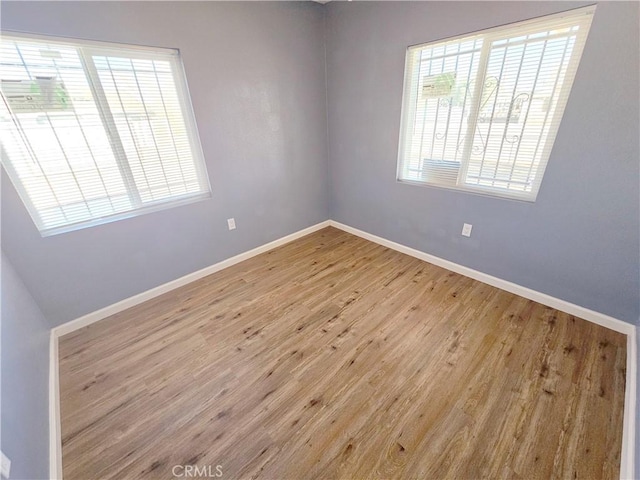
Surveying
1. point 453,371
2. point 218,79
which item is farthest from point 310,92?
point 453,371

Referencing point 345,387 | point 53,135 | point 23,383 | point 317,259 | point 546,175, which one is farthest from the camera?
point 317,259

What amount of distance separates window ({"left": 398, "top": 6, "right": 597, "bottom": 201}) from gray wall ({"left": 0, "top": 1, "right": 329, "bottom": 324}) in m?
1.17

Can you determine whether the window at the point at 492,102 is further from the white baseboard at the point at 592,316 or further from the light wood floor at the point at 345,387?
the light wood floor at the point at 345,387

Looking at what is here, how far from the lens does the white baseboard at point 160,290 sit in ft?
6.57

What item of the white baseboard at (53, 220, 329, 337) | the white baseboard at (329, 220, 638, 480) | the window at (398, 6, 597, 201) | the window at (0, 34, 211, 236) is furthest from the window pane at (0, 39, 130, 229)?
the white baseboard at (329, 220, 638, 480)

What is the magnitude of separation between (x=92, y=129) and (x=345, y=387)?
243 centimetres

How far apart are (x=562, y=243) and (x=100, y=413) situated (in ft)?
10.4

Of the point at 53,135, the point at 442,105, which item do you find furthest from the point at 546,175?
the point at 53,135

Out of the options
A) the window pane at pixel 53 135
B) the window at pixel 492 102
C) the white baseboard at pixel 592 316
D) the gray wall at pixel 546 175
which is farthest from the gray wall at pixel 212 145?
the white baseboard at pixel 592 316

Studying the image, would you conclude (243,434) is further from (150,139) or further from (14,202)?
(150,139)

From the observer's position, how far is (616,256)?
5.57ft

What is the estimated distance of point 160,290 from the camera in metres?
2.37

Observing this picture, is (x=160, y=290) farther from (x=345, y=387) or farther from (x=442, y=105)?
(x=442, y=105)

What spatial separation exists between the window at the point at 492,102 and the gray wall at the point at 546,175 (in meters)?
0.07
